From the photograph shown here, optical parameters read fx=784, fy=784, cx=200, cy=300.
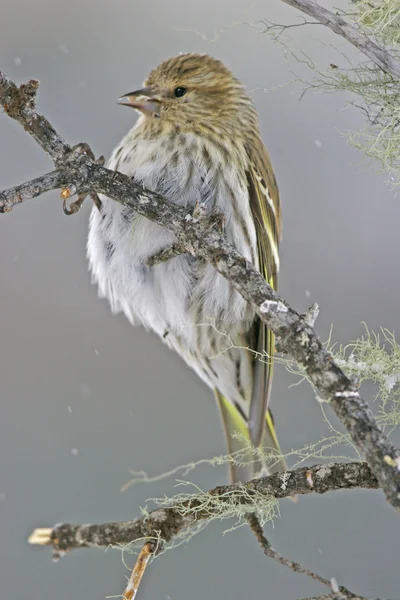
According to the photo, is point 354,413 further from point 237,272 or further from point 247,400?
point 247,400

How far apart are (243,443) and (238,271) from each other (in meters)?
0.89

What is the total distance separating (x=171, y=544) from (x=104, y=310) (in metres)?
1.94

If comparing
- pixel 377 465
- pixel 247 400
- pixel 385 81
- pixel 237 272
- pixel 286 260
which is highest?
pixel 286 260

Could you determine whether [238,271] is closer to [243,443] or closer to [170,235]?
[170,235]

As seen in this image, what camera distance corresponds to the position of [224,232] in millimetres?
1881

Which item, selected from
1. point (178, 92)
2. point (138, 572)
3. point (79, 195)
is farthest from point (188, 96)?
point (138, 572)

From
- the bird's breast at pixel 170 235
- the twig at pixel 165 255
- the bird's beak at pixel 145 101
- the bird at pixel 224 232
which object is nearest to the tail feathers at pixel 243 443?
the bird at pixel 224 232

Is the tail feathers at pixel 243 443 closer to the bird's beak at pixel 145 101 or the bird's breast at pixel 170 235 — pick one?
the bird's breast at pixel 170 235

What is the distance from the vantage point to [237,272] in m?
1.26

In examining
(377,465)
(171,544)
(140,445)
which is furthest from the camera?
(140,445)

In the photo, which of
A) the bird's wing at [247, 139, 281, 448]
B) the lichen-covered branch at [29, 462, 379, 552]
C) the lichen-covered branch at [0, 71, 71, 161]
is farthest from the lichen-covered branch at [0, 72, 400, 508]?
the bird's wing at [247, 139, 281, 448]

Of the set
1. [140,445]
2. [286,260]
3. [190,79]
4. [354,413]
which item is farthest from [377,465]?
[286,260]

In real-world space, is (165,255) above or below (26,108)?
below

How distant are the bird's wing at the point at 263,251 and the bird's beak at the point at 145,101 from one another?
0.91ft
